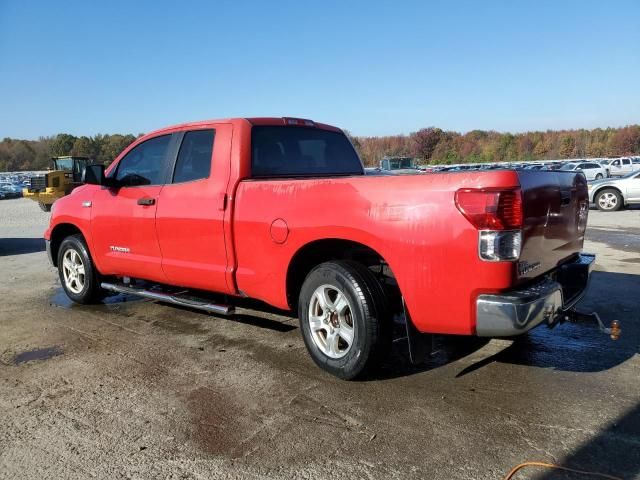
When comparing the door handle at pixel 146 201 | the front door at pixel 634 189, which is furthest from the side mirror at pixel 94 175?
the front door at pixel 634 189

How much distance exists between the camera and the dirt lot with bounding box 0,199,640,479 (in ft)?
8.82

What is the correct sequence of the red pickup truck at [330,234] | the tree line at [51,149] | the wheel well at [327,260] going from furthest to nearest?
the tree line at [51,149] → the wheel well at [327,260] → the red pickup truck at [330,234]

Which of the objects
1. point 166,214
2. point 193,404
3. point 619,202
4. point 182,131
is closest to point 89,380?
point 193,404

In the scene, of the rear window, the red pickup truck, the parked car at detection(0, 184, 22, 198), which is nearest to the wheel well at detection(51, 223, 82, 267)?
the red pickup truck

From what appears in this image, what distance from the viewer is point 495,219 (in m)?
2.88

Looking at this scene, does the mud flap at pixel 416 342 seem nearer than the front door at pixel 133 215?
Yes

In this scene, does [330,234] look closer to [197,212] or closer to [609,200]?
[197,212]

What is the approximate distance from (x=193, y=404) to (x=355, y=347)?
44.1 inches

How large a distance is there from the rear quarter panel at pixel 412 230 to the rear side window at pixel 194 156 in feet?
3.07

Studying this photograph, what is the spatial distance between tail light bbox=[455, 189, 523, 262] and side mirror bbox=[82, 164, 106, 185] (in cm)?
389

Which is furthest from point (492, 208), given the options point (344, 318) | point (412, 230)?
point (344, 318)

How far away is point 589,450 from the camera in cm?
271

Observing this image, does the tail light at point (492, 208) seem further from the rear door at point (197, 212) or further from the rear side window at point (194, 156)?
the rear side window at point (194, 156)

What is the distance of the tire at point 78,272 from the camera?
233 inches
